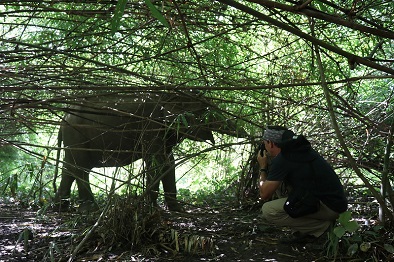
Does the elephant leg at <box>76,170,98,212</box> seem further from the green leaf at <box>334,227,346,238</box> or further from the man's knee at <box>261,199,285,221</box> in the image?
the green leaf at <box>334,227,346,238</box>

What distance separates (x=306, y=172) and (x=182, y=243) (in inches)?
42.5

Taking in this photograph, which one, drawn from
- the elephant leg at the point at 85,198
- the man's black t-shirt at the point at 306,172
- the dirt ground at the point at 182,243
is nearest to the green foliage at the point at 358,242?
the dirt ground at the point at 182,243

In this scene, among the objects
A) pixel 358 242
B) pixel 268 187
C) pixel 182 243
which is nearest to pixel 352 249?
pixel 358 242

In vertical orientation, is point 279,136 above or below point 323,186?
above

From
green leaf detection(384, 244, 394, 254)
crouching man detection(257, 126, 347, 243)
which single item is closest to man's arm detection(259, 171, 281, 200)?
crouching man detection(257, 126, 347, 243)

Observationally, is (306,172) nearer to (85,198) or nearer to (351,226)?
(351,226)

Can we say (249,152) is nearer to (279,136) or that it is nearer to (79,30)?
(279,136)

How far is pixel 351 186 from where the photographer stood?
5324 mm

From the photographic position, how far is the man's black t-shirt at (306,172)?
401 cm

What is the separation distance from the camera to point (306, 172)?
4008 mm

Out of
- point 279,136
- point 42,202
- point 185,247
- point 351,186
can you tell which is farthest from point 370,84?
point 42,202

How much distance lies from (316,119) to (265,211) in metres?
1.16

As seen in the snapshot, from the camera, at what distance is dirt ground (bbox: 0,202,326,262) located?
3975 millimetres

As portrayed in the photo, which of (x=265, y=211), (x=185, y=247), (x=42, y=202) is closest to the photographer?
(x=185, y=247)
